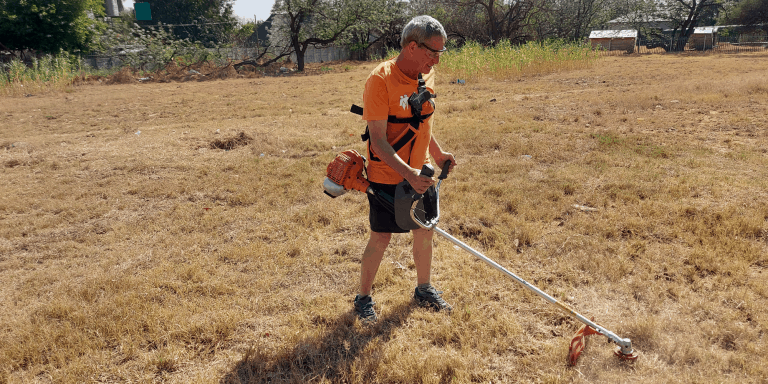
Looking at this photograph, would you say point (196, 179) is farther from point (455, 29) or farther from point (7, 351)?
point (455, 29)

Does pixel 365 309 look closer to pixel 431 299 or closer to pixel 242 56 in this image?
pixel 431 299

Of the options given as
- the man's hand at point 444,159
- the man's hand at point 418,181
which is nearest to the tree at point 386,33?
the man's hand at point 444,159

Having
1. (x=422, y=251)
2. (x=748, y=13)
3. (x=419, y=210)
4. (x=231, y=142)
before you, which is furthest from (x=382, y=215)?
(x=748, y=13)

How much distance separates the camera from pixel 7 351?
2.86 m

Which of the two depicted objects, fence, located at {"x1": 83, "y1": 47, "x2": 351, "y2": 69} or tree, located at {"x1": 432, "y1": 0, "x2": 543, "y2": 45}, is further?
tree, located at {"x1": 432, "y1": 0, "x2": 543, "y2": 45}

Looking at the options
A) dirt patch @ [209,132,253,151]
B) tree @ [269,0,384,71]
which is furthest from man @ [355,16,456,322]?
tree @ [269,0,384,71]

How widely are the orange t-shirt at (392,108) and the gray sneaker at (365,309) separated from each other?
95cm

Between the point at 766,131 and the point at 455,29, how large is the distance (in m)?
25.4

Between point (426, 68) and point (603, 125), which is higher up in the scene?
point (426, 68)

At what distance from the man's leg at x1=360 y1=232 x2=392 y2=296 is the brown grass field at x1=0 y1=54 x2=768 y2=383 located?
0.29m

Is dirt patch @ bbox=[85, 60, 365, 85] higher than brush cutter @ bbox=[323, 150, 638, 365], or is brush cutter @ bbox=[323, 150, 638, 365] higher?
dirt patch @ bbox=[85, 60, 365, 85]

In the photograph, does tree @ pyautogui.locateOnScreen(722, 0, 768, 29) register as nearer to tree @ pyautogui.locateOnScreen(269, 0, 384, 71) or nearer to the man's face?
tree @ pyautogui.locateOnScreen(269, 0, 384, 71)

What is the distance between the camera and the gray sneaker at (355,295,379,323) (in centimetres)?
313

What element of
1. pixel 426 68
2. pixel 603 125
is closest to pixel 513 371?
pixel 426 68
